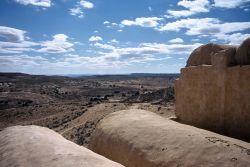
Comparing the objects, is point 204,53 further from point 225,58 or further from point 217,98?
point 217,98

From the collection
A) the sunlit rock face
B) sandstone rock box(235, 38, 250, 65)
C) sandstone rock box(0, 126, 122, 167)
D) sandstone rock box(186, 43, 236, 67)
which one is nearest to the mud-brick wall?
the sunlit rock face

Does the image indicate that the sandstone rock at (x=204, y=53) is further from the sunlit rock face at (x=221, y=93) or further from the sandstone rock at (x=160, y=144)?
the sandstone rock at (x=160, y=144)

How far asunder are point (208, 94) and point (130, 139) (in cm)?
248

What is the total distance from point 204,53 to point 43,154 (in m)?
6.08

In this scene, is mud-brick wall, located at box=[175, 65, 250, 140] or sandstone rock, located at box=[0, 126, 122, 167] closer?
sandstone rock, located at box=[0, 126, 122, 167]

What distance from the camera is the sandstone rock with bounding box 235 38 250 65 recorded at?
799 centimetres

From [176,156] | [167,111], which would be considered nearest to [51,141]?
[176,156]

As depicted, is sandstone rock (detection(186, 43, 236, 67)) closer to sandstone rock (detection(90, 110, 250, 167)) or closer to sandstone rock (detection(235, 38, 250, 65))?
sandstone rock (detection(235, 38, 250, 65))

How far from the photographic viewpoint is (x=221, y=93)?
8.20m

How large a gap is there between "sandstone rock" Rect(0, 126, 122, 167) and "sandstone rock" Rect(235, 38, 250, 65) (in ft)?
Answer: 14.1

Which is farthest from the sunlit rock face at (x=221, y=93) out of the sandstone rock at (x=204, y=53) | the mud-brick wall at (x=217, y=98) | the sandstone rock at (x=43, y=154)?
the sandstone rock at (x=43, y=154)

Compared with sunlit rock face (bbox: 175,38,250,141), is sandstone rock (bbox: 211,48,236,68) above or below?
above

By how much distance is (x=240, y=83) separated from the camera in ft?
25.1

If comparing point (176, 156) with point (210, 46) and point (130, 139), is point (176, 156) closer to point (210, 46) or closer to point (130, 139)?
point (130, 139)
